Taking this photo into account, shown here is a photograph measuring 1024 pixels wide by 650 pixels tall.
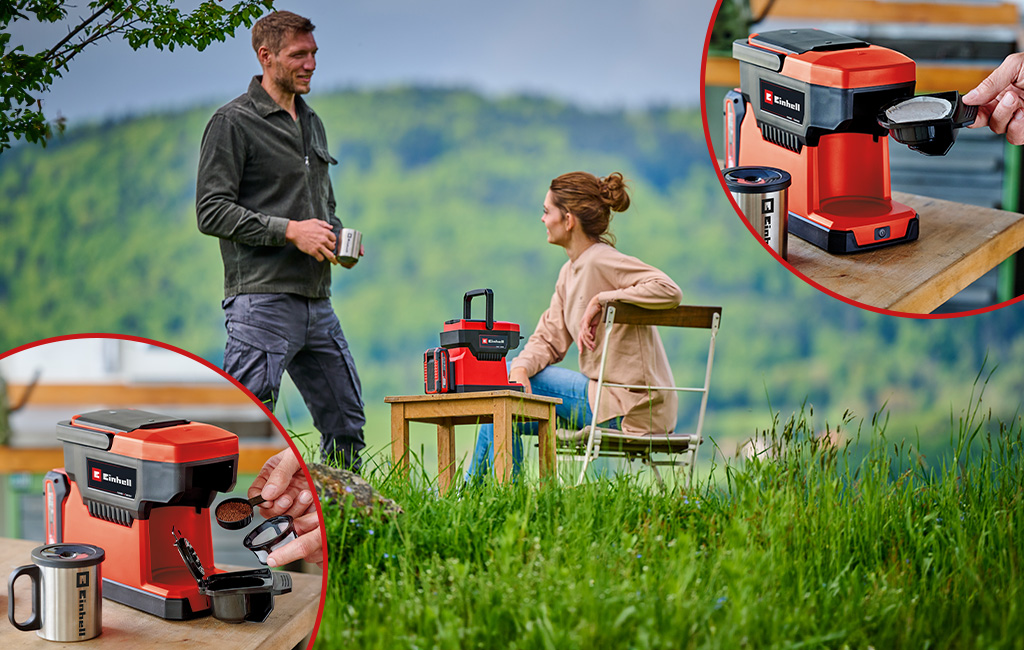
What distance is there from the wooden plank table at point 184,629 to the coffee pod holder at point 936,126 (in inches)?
75.6

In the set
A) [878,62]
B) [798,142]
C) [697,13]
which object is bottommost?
[798,142]

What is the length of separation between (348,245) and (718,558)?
1804 millimetres

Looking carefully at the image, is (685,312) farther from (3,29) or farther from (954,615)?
(3,29)

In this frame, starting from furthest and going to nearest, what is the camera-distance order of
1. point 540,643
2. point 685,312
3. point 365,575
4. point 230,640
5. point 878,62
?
point 685,312 < point 878,62 < point 365,575 < point 540,643 < point 230,640

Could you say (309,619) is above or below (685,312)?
below

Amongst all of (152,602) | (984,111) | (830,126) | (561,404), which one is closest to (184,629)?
(152,602)

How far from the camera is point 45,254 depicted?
14289 mm

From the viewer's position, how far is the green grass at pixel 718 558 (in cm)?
204

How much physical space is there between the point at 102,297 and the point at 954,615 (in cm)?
1364

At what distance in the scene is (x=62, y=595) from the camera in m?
1.80

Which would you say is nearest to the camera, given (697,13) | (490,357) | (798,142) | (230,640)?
(230,640)

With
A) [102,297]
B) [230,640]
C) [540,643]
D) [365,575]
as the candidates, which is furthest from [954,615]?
[102,297]

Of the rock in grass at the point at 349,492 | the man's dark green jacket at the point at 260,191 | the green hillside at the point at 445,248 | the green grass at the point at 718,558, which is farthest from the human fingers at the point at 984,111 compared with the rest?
the green hillside at the point at 445,248

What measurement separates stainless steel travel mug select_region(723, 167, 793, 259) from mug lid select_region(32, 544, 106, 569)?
1977 millimetres
